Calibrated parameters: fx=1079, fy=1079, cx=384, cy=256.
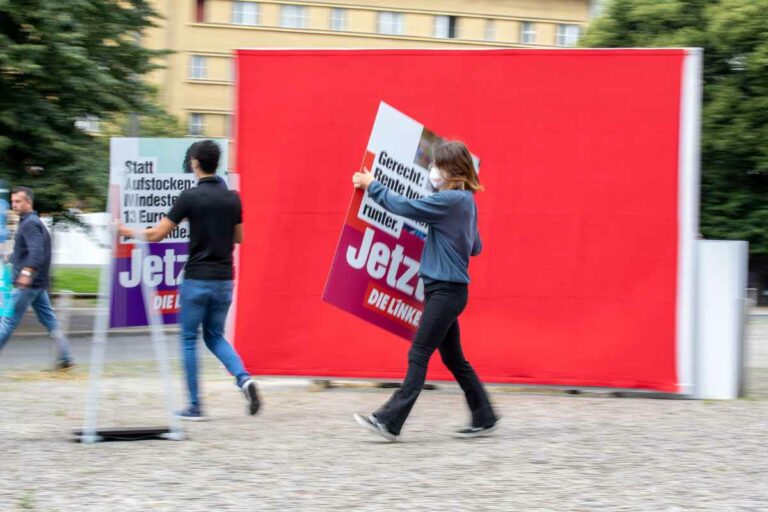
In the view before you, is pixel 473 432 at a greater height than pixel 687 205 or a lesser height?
lesser

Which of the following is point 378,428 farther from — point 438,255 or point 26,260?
point 26,260

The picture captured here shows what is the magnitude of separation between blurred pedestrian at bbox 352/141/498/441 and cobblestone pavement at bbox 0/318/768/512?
291 millimetres

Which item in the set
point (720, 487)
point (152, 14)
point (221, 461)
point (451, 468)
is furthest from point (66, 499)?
point (152, 14)

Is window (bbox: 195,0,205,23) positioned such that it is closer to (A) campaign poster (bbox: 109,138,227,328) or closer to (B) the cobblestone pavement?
(A) campaign poster (bbox: 109,138,227,328)

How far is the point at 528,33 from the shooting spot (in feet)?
178

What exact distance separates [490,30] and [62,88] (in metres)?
39.5

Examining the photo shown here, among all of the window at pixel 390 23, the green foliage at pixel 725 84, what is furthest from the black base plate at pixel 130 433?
the window at pixel 390 23

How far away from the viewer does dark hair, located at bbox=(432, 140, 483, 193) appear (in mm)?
6578

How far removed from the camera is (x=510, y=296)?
340 inches

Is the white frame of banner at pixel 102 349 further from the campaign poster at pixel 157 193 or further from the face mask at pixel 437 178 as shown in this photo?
the face mask at pixel 437 178

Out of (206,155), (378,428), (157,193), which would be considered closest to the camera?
(378,428)

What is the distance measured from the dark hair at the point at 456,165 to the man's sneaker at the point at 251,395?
192 centimetres

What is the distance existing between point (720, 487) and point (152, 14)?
14883 millimetres

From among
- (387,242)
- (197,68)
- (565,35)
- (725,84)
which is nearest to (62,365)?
Result: (387,242)
